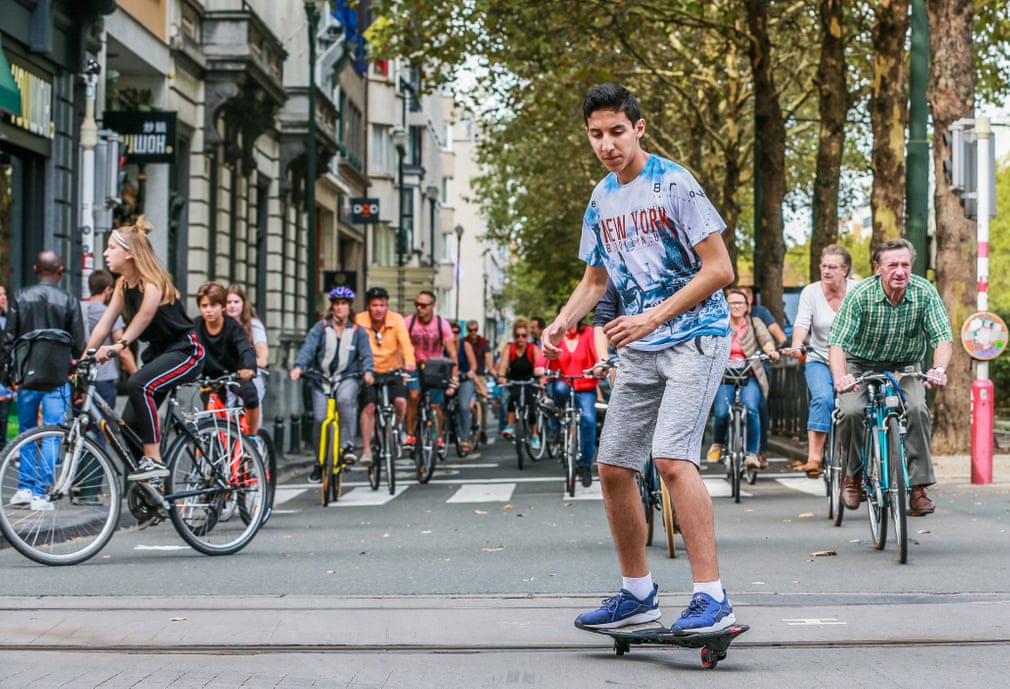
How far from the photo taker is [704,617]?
18.6 feet

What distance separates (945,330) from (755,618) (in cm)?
309

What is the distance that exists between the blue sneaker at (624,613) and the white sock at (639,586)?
11 millimetres

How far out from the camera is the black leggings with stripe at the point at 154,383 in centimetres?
954

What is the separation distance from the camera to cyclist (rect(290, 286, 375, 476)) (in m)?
14.4

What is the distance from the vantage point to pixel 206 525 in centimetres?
984

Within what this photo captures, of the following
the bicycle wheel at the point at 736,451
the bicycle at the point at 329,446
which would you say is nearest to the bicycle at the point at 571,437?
the bicycle wheel at the point at 736,451

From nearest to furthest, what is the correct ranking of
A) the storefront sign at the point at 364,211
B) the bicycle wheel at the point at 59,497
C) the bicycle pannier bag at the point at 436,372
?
1. the bicycle wheel at the point at 59,497
2. the bicycle pannier bag at the point at 436,372
3. the storefront sign at the point at 364,211

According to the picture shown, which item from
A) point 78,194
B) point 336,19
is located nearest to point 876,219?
point 78,194

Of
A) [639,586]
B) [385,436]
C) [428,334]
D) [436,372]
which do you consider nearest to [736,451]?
[385,436]

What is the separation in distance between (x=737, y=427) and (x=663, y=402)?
25.5ft

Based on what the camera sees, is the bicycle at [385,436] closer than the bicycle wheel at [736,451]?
No

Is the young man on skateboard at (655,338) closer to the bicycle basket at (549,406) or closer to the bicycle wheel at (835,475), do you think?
the bicycle wheel at (835,475)

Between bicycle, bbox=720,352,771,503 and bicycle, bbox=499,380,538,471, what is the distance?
4.77 meters

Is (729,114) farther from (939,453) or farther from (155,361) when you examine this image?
(155,361)
